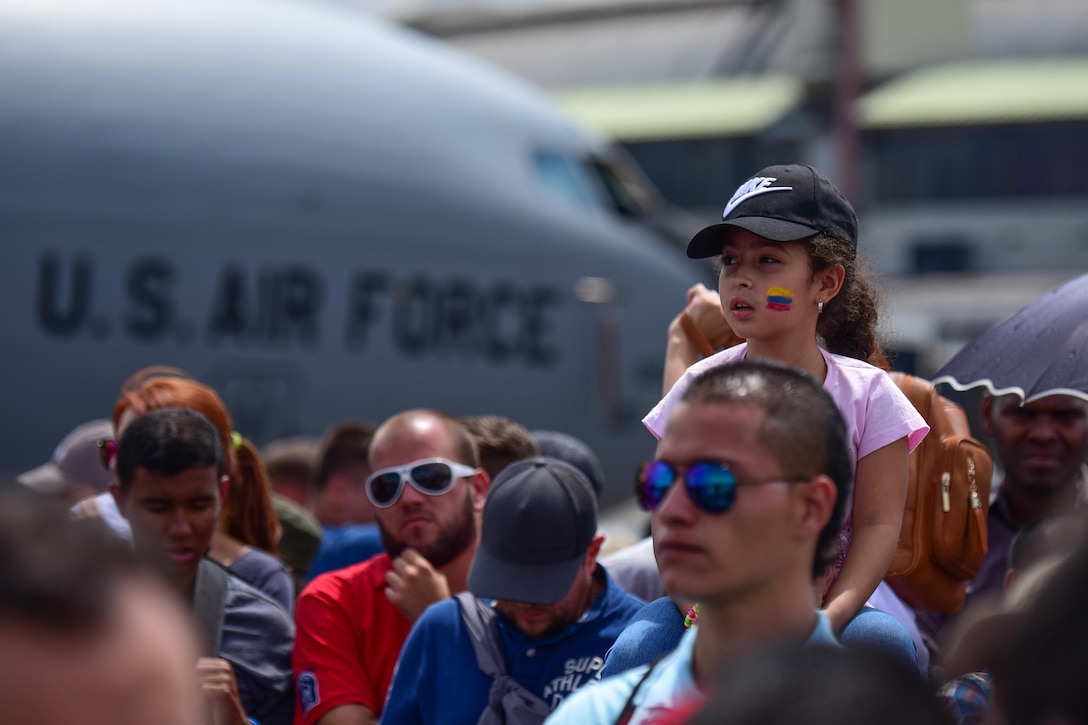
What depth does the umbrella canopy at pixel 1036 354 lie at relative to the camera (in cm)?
455

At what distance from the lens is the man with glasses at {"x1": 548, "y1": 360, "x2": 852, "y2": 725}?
246 centimetres

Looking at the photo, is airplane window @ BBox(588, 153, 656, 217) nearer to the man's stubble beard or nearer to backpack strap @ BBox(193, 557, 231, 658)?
the man's stubble beard

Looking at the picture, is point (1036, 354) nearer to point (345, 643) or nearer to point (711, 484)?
point (345, 643)

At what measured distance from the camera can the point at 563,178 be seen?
12.2m

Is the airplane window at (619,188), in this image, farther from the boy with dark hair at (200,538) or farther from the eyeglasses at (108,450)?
the boy with dark hair at (200,538)

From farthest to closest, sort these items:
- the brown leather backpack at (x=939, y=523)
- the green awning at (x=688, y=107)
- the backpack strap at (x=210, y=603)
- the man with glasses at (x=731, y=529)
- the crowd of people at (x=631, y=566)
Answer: the green awning at (x=688, y=107), the backpack strap at (x=210, y=603), the brown leather backpack at (x=939, y=523), the man with glasses at (x=731, y=529), the crowd of people at (x=631, y=566)

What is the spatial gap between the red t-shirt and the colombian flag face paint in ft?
6.16

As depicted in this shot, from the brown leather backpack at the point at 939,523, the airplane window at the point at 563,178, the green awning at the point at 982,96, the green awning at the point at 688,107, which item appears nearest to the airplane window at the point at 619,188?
the airplane window at the point at 563,178

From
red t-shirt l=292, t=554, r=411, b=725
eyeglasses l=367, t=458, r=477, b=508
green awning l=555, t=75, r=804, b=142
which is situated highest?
green awning l=555, t=75, r=804, b=142

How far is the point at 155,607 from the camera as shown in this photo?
1439 mm

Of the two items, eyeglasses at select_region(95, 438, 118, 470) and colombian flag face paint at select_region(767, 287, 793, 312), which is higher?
colombian flag face paint at select_region(767, 287, 793, 312)

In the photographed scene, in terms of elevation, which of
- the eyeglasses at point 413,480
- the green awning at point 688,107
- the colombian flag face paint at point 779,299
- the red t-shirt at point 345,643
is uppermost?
the green awning at point 688,107

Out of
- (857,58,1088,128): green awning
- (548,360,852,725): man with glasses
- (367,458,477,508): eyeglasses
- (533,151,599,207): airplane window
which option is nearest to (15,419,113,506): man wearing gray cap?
(367,458,477,508): eyeglasses

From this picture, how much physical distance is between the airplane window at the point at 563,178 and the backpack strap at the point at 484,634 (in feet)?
26.4
